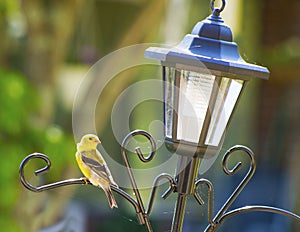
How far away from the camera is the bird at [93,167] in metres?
1.14

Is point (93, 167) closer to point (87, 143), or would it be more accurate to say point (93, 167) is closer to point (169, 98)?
point (87, 143)

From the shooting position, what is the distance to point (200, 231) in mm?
3676

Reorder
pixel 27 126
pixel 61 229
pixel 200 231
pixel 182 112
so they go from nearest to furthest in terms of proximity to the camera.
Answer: pixel 182 112
pixel 61 229
pixel 27 126
pixel 200 231

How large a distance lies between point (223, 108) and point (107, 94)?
8.26ft

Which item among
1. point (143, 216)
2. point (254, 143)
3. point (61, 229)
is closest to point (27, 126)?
point (61, 229)

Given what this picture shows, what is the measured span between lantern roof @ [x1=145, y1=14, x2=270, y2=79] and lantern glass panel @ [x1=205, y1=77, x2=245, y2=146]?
0.03 m

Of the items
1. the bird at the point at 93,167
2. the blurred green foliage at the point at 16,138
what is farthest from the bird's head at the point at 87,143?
the blurred green foliage at the point at 16,138

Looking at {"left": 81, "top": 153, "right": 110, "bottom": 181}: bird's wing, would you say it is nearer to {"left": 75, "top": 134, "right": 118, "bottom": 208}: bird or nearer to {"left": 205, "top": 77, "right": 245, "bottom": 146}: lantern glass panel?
{"left": 75, "top": 134, "right": 118, "bottom": 208}: bird

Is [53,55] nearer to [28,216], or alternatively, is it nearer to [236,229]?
[28,216]

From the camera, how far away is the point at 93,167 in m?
1.14

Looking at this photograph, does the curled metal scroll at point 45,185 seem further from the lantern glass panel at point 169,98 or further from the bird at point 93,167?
the lantern glass panel at point 169,98

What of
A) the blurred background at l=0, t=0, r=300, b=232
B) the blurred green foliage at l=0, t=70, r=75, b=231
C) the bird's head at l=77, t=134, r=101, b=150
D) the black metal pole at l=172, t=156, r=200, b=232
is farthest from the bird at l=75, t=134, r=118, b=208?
the blurred green foliage at l=0, t=70, r=75, b=231

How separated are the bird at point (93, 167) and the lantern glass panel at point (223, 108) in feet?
0.60

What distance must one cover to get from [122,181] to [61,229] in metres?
2.12
